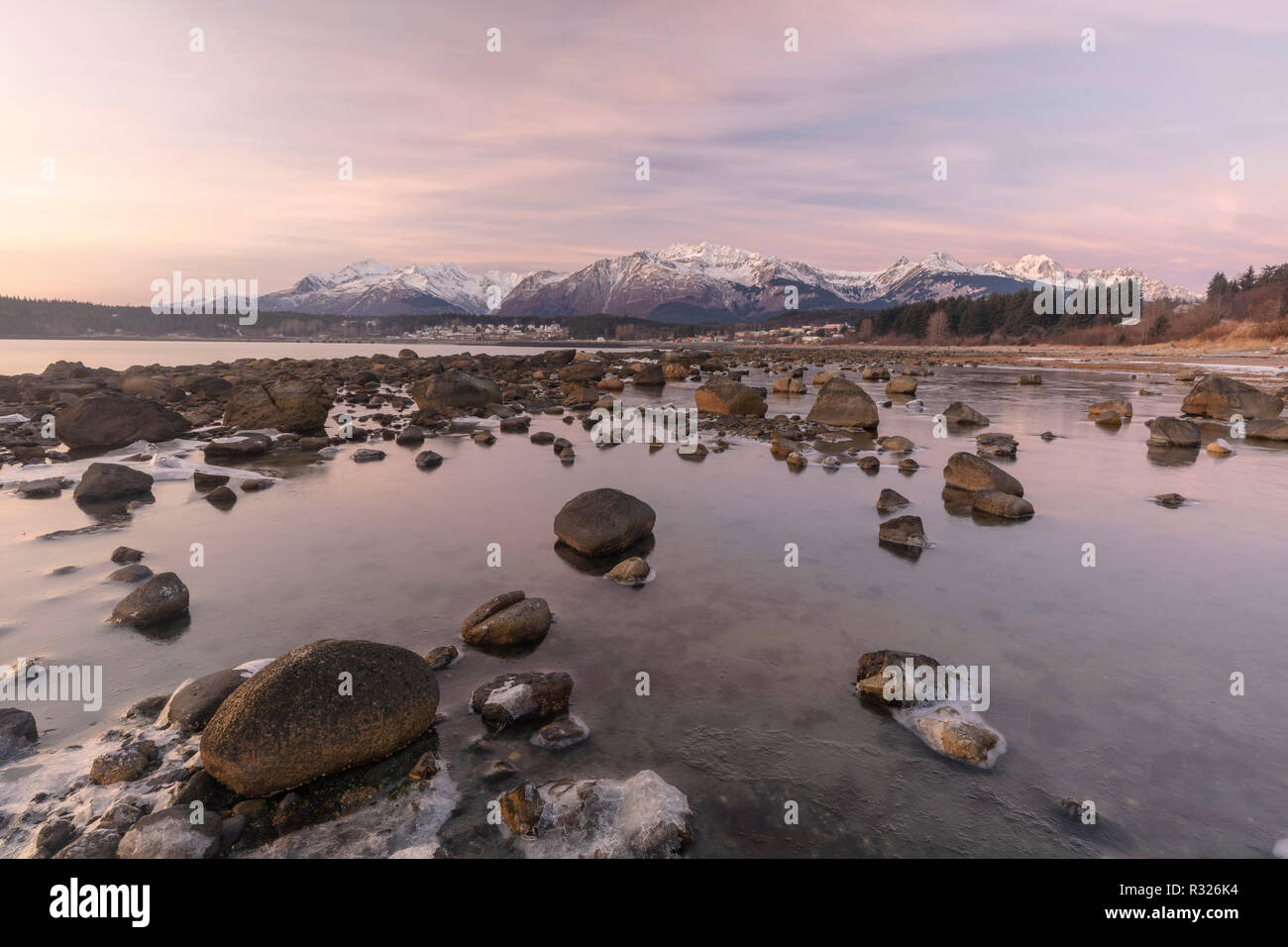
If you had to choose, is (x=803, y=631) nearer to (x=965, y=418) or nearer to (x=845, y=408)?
(x=845, y=408)

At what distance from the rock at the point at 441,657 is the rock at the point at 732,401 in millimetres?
28717

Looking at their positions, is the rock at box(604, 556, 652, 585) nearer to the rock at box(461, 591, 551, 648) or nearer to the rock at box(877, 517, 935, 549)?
the rock at box(461, 591, 551, 648)

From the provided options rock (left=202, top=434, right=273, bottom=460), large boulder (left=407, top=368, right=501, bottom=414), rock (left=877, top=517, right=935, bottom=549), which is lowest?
rock (left=877, top=517, right=935, bottom=549)

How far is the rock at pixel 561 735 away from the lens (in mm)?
6844

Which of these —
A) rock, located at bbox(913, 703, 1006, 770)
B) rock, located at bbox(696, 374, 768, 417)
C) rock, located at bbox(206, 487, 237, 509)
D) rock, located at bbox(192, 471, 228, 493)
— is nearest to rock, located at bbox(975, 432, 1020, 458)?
rock, located at bbox(696, 374, 768, 417)

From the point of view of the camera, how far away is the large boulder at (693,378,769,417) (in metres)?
35.5

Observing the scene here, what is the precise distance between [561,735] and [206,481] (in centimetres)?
1691

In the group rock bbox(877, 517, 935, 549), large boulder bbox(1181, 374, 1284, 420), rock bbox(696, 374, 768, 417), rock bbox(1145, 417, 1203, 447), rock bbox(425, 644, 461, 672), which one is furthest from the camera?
rock bbox(696, 374, 768, 417)

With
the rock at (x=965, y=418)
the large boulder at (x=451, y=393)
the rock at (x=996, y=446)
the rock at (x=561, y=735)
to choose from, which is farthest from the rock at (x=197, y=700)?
the rock at (x=965, y=418)

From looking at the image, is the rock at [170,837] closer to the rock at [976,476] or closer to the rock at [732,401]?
the rock at [976,476]

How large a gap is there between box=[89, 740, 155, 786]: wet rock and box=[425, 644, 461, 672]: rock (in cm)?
310

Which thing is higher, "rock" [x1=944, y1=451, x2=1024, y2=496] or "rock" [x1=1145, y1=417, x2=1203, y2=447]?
"rock" [x1=1145, y1=417, x2=1203, y2=447]

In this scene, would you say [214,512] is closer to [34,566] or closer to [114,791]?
[34,566]

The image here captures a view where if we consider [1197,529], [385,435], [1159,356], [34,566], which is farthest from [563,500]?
[1159,356]
